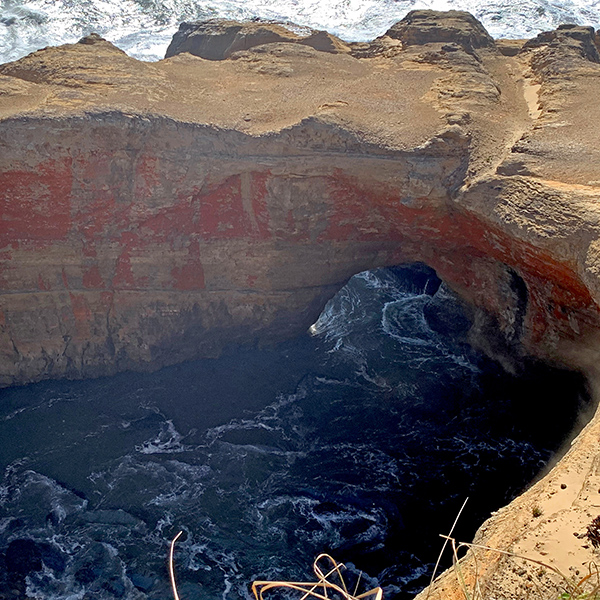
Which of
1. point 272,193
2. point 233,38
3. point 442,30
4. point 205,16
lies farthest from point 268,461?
point 205,16

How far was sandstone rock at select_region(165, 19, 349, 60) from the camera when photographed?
56.6 ft

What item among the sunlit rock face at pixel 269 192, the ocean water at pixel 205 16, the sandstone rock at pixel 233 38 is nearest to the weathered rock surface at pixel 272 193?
the sunlit rock face at pixel 269 192

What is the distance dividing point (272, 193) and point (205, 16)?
32.8 m

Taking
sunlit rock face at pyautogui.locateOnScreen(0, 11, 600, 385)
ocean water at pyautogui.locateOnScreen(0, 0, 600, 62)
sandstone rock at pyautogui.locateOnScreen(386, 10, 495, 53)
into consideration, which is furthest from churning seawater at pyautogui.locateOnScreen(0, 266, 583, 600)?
ocean water at pyautogui.locateOnScreen(0, 0, 600, 62)

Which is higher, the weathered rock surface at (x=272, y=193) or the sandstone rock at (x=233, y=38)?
the sandstone rock at (x=233, y=38)

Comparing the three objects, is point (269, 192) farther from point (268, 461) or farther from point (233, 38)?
point (233, 38)

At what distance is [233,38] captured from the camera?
18.2m

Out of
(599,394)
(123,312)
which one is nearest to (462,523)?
(599,394)

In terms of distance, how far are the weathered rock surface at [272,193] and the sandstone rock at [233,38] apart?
948 millimetres

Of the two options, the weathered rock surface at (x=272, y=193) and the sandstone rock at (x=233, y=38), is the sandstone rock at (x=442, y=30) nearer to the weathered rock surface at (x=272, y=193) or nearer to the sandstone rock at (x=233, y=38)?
the weathered rock surface at (x=272, y=193)

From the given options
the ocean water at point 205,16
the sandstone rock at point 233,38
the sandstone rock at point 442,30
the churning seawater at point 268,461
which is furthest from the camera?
the ocean water at point 205,16

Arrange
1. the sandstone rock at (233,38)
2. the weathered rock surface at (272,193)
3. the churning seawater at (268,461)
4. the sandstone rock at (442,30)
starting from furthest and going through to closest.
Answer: the sandstone rock at (233,38) → the sandstone rock at (442,30) → the weathered rock surface at (272,193) → the churning seawater at (268,461)

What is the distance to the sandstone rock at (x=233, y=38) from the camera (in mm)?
17266

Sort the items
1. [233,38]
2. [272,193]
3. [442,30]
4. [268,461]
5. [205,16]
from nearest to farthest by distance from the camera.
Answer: [268,461] < [272,193] < [442,30] < [233,38] < [205,16]
